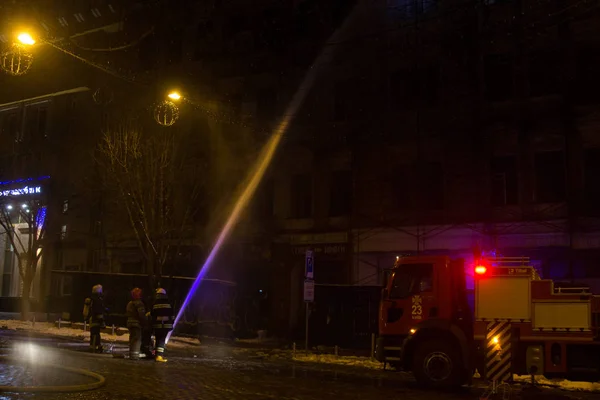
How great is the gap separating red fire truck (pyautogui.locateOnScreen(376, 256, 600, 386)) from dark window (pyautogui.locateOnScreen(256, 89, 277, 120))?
16.7 meters

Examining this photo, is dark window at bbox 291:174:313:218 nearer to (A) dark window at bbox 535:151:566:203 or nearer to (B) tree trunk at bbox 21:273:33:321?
(A) dark window at bbox 535:151:566:203

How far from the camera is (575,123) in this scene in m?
21.2

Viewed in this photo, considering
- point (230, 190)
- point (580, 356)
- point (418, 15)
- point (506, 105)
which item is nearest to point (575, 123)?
point (506, 105)

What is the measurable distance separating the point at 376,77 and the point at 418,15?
3.05 meters

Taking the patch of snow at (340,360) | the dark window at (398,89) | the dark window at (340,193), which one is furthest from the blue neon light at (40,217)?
the dark window at (398,89)

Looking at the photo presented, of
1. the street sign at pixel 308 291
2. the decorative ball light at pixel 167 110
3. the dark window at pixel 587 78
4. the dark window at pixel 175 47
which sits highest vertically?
the dark window at pixel 175 47

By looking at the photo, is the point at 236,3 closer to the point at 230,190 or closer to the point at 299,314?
the point at 230,190

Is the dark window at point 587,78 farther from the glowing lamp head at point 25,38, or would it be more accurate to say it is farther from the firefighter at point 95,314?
the glowing lamp head at point 25,38

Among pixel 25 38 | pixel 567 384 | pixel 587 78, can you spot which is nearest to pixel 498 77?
pixel 587 78

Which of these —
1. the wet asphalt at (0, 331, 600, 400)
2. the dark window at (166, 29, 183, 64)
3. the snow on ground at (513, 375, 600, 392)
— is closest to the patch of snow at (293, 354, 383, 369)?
the wet asphalt at (0, 331, 600, 400)

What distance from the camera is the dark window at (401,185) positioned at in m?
24.3

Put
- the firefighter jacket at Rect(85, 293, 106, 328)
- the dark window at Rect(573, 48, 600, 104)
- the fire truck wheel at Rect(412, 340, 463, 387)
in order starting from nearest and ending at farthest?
the fire truck wheel at Rect(412, 340, 463, 387) → the firefighter jacket at Rect(85, 293, 106, 328) → the dark window at Rect(573, 48, 600, 104)

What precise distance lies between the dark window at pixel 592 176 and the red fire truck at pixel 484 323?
433 inches

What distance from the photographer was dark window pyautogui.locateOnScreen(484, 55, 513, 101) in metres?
22.8
